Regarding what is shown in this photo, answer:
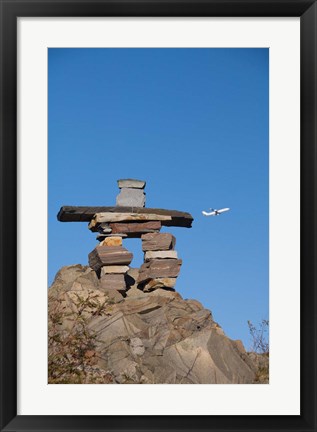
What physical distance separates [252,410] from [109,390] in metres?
1.58

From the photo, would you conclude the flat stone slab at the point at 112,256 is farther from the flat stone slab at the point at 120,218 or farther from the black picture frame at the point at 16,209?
the black picture frame at the point at 16,209

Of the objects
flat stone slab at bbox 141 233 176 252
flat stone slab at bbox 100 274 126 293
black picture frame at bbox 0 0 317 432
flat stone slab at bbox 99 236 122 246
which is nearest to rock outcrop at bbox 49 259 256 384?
flat stone slab at bbox 100 274 126 293

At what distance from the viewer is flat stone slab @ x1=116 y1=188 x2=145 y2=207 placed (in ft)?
52.1

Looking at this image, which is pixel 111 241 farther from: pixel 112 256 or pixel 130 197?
pixel 130 197

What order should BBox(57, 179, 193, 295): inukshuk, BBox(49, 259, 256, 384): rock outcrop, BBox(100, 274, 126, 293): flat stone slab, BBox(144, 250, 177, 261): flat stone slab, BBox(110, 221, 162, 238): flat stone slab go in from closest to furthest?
BBox(49, 259, 256, 384): rock outcrop < BBox(100, 274, 126, 293): flat stone slab < BBox(57, 179, 193, 295): inukshuk < BBox(144, 250, 177, 261): flat stone slab < BBox(110, 221, 162, 238): flat stone slab

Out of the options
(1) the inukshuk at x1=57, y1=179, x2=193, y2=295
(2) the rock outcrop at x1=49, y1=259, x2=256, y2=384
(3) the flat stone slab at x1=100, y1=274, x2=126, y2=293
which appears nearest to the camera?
(2) the rock outcrop at x1=49, y1=259, x2=256, y2=384

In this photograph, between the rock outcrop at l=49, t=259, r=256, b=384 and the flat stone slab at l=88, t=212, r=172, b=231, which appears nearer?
the rock outcrop at l=49, t=259, r=256, b=384

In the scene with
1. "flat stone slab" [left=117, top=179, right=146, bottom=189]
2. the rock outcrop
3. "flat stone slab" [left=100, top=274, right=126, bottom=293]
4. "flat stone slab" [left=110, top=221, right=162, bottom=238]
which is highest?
"flat stone slab" [left=117, top=179, right=146, bottom=189]

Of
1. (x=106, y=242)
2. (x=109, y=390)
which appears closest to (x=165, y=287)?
(x=106, y=242)

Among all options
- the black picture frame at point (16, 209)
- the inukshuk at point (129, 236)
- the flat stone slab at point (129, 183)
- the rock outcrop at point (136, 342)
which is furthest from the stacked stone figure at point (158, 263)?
the black picture frame at point (16, 209)

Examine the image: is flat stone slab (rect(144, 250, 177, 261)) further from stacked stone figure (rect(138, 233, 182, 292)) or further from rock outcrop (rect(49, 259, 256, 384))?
rock outcrop (rect(49, 259, 256, 384))

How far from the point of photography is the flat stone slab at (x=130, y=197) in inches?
625

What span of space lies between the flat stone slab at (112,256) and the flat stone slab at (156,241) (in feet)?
1.63

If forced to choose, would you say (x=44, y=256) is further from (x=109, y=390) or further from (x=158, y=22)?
(x=158, y=22)
